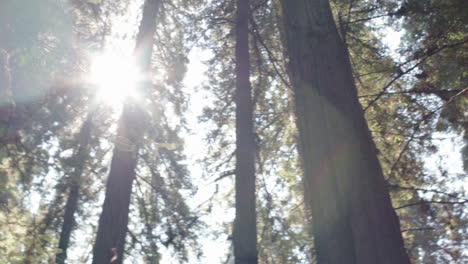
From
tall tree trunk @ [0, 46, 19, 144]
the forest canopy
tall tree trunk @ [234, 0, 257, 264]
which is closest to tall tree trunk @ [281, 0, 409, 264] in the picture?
the forest canopy

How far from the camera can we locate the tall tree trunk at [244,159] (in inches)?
288

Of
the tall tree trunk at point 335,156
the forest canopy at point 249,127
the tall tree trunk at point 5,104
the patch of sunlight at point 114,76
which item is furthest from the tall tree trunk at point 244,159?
the tall tree trunk at point 335,156

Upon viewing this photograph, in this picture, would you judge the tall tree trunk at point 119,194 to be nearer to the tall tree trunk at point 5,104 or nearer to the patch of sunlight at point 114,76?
the patch of sunlight at point 114,76

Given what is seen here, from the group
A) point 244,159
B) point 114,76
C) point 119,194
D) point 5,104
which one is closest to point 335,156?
point 5,104

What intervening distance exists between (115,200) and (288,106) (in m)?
4.48

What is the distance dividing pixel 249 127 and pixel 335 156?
5.98m

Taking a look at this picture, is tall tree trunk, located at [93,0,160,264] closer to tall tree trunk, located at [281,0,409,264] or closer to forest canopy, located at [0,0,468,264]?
forest canopy, located at [0,0,468,264]

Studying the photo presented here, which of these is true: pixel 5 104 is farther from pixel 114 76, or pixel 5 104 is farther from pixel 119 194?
pixel 114 76

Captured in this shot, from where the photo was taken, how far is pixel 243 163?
26.6 feet

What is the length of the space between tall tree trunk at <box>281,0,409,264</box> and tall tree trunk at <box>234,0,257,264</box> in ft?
15.7

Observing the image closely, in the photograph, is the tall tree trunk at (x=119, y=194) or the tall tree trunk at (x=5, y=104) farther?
the tall tree trunk at (x=119, y=194)

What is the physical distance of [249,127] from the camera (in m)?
8.55

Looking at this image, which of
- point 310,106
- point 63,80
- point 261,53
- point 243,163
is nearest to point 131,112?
point 63,80

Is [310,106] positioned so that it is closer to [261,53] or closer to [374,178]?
[374,178]
